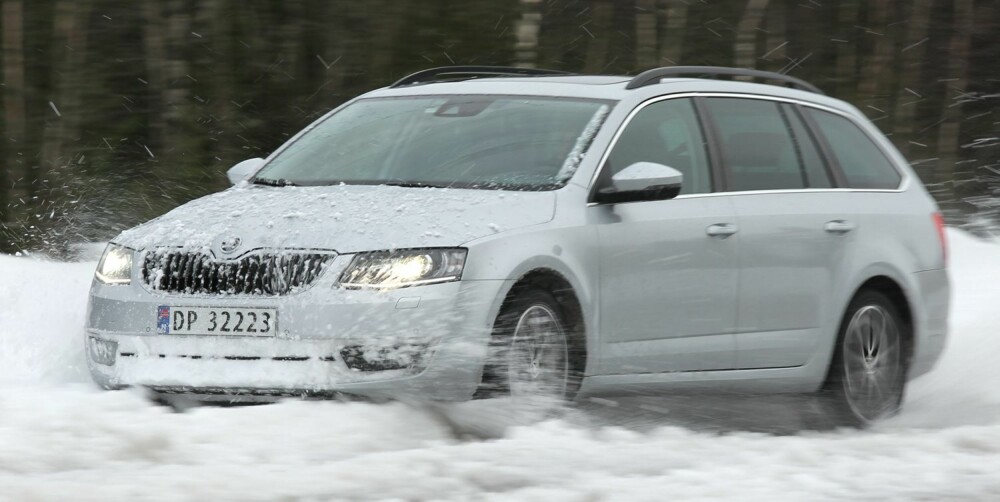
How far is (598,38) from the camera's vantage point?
14352 mm

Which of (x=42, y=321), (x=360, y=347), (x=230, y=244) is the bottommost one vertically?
(x=42, y=321)

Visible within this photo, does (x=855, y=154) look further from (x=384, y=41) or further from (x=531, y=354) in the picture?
(x=384, y=41)

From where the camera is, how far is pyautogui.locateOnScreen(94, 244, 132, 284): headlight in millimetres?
Result: 6254

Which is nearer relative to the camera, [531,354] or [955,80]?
[531,354]

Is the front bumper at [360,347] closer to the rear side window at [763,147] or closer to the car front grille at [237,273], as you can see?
the car front grille at [237,273]

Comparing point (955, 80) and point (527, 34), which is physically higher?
point (527, 34)

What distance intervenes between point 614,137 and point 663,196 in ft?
1.07

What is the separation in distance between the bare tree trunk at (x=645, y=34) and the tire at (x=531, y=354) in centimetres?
812

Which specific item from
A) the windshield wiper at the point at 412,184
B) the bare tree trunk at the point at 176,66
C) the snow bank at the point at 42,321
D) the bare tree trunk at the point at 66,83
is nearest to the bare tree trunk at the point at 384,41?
the bare tree trunk at the point at 176,66

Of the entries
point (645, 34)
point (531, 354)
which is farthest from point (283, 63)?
point (531, 354)

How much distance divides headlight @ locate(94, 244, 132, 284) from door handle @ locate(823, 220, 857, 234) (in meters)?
3.10

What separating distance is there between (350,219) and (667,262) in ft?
4.63

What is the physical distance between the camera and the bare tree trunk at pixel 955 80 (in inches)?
613

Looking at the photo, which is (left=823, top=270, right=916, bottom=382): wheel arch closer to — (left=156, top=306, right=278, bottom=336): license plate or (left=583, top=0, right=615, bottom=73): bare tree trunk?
(left=156, top=306, right=278, bottom=336): license plate
